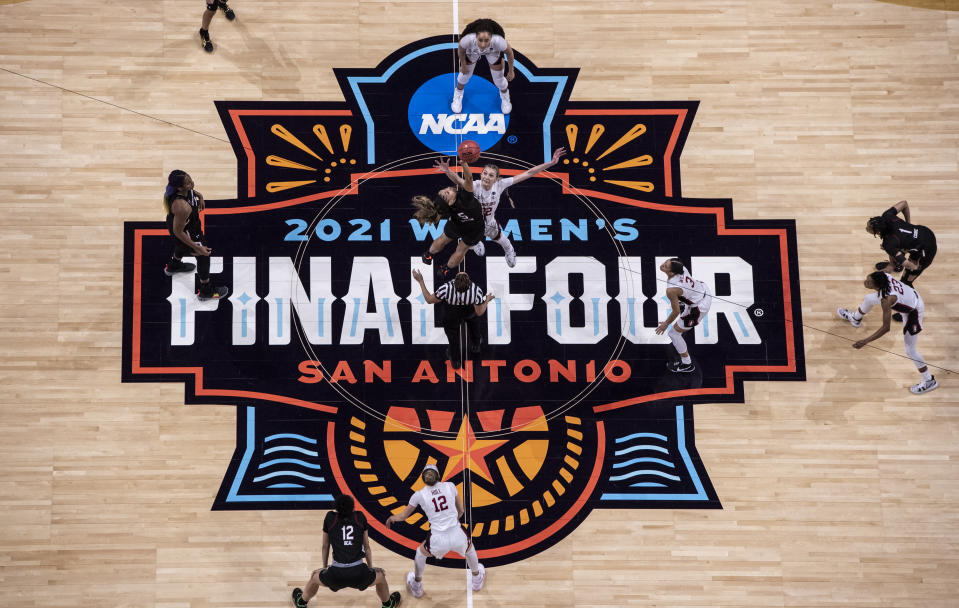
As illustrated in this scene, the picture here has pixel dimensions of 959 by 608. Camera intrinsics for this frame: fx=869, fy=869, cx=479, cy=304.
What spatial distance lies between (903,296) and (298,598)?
344 inches

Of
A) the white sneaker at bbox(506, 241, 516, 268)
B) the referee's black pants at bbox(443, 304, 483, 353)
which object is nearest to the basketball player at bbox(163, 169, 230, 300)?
the referee's black pants at bbox(443, 304, 483, 353)

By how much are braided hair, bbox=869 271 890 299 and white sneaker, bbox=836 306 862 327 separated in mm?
776

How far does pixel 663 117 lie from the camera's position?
12680mm

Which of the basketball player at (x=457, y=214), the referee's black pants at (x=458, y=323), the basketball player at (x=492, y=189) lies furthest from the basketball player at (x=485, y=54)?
the referee's black pants at (x=458, y=323)

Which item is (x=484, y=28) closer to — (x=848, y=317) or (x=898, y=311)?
(x=848, y=317)

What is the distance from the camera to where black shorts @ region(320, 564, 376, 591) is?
10.0m

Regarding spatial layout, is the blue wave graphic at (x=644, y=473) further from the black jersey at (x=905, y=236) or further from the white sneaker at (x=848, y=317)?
the black jersey at (x=905, y=236)

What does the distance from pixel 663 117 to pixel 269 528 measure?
7942mm

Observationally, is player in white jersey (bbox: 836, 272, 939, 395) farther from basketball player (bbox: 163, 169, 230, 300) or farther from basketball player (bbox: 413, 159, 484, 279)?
basketball player (bbox: 163, 169, 230, 300)

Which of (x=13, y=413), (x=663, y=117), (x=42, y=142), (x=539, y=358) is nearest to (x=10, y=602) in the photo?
(x=13, y=413)

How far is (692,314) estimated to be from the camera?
11719 mm

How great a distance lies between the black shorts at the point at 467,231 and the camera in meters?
11.3

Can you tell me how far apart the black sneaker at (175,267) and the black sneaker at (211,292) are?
37cm

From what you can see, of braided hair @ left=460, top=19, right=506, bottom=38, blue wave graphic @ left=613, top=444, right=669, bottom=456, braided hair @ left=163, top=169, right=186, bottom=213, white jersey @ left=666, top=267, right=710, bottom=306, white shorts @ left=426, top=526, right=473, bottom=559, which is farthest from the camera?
braided hair @ left=460, top=19, right=506, bottom=38
